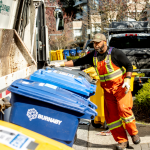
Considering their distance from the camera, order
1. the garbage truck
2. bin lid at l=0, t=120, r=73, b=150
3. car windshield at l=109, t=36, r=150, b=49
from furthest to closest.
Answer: car windshield at l=109, t=36, r=150, b=49 < the garbage truck < bin lid at l=0, t=120, r=73, b=150

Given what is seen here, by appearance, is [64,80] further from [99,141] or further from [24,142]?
[99,141]

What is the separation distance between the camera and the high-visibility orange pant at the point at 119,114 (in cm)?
334

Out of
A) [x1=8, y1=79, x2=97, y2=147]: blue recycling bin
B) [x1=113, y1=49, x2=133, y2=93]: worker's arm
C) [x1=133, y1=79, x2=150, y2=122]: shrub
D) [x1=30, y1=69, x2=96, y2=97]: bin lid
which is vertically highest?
[x1=113, y1=49, x2=133, y2=93]: worker's arm

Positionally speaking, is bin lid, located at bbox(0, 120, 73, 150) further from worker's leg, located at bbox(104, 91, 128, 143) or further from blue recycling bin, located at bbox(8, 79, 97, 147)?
worker's leg, located at bbox(104, 91, 128, 143)

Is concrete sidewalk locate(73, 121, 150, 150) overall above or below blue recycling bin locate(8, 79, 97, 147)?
below

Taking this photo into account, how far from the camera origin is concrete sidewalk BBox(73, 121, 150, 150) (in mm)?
3625

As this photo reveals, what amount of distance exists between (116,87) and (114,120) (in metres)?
0.51

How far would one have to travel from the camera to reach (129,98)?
3.42 m

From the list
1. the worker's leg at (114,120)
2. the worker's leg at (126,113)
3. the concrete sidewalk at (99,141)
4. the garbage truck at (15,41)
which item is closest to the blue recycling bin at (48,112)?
the garbage truck at (15,41)

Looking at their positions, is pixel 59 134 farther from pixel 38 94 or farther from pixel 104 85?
pixel 104 85

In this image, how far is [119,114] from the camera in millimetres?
3422

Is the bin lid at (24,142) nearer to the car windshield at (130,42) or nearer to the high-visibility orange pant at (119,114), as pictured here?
the high-visibility orange pant at (119,114)

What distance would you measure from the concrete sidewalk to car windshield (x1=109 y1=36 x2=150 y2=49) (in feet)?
13.1

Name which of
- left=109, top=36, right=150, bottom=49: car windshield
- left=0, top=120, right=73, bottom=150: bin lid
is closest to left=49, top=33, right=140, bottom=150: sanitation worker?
left=0, top=120, right=73, bottom=150: bin lid
